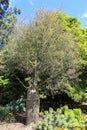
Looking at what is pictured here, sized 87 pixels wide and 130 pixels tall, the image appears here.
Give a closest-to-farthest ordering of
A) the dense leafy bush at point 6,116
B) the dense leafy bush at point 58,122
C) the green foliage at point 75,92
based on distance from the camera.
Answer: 1. the dense leafy bush at point 58,122
2. the dense leafy bush at point 6,116
3. the green foliage at point 75,92

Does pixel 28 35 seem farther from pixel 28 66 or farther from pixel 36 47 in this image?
pixel 28 66

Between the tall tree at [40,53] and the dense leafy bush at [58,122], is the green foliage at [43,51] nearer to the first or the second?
the tall tree at [40,53]

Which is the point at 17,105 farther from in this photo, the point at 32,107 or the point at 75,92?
the point at 75,92

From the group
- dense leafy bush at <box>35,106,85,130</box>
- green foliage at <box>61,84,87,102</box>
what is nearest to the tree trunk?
dense leafy bush at <box>35,106,85,130</box>

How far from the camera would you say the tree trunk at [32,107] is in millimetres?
10180

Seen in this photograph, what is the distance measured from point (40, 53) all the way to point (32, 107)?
2210 mm

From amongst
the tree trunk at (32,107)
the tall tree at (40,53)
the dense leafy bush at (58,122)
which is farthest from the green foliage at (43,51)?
the dense leafy bush at (58,122)

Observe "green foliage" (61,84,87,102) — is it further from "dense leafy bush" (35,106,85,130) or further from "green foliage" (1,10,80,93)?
"dense leafy bush" (35,106,85,130)

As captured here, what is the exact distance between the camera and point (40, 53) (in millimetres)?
10281

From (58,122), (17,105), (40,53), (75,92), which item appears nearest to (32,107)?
(58,122)

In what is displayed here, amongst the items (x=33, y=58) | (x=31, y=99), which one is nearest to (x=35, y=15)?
(x=33, y=58)

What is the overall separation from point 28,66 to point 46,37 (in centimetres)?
138

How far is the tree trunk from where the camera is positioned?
10.2m

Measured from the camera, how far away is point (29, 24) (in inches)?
412
